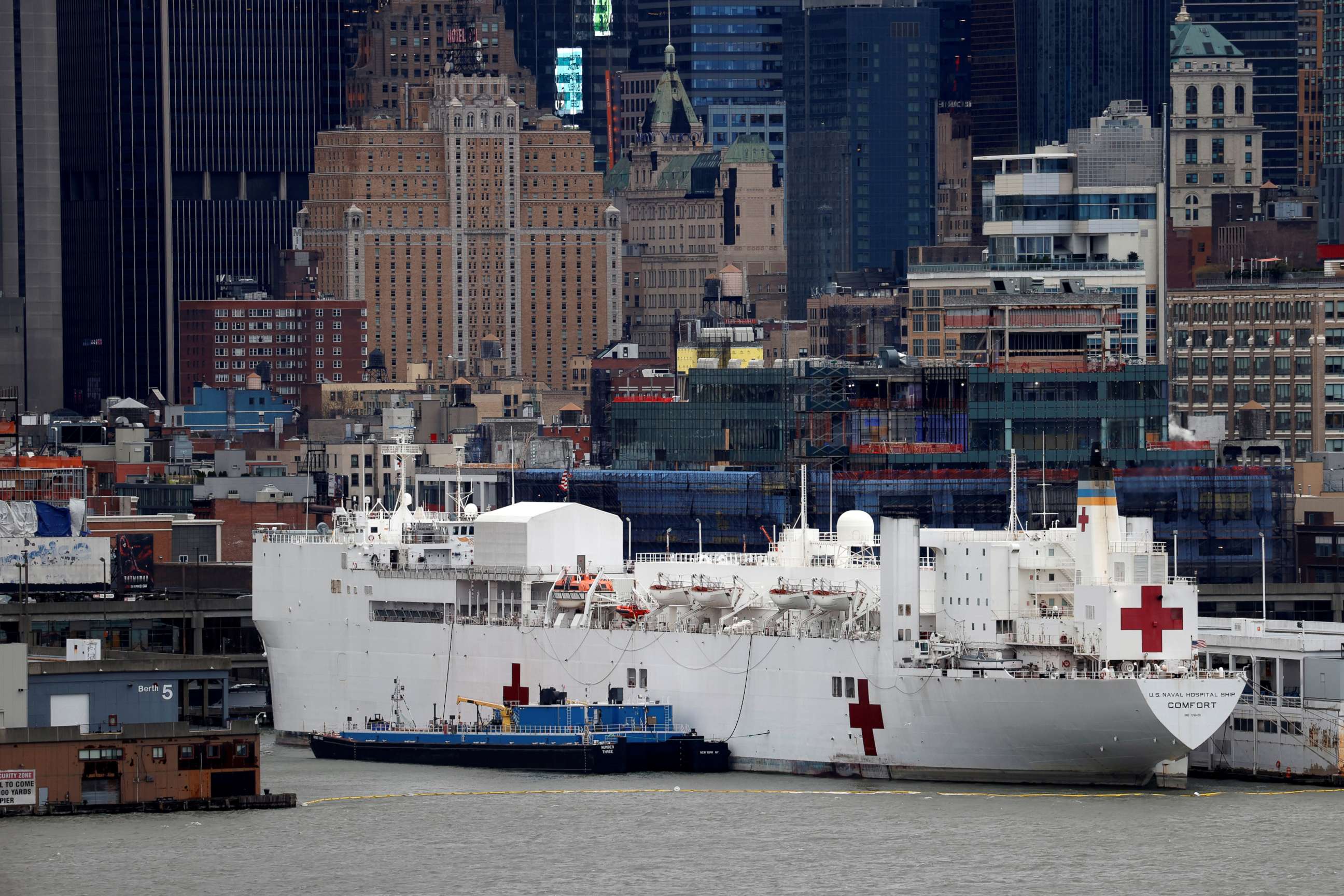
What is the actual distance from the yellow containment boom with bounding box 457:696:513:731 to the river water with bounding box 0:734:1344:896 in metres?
5.32

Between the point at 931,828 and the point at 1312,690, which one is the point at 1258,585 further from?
the point at 931,828

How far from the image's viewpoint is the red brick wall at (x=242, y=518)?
556 ft

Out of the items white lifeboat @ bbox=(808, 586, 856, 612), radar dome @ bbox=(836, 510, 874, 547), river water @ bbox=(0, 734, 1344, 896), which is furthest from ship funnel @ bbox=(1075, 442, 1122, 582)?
radar dome @ bbox=(836, 510, 874, 547)

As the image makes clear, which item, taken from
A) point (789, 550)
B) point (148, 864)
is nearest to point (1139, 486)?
point (789, 550)

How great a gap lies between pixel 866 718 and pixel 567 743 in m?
9.42

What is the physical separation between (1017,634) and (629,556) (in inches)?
2091

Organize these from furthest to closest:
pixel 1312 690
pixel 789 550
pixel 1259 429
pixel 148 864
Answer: pixel 1259 429 → pixel 789 550 → pixel 1312 690 → pixel 148 864

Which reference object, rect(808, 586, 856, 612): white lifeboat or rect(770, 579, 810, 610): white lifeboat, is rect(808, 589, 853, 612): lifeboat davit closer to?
rect(808, 586, 856, 612): white lifeboat

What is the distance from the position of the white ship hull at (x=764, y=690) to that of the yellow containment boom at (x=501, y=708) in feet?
1.26

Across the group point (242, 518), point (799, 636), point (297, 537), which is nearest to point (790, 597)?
point (799, 636)

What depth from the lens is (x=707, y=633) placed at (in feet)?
341

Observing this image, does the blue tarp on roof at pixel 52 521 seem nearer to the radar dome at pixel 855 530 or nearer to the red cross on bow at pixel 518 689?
the red cross on bow at pixel 518 689

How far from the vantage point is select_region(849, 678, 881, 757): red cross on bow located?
98.3 m

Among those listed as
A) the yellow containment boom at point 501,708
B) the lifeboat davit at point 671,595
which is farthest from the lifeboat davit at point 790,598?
the yellow containment boom at point 501,708
